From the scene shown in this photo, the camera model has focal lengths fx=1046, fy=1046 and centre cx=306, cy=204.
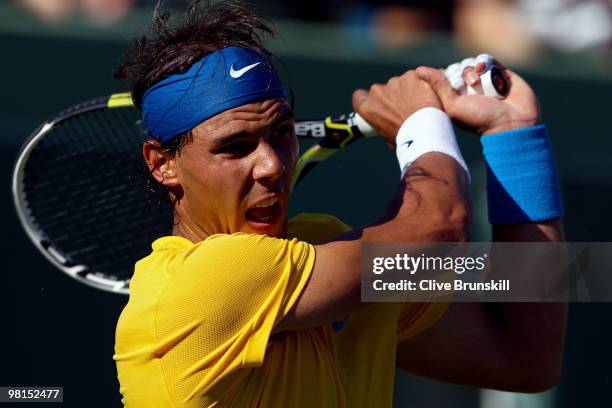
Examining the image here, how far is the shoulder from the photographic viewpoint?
252 centimetres

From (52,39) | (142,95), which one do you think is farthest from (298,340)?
(52,39)

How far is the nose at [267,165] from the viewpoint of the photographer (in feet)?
7.33

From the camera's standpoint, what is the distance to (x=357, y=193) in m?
4.65

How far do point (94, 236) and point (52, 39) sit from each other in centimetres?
161

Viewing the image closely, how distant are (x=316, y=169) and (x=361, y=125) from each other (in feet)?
5.94

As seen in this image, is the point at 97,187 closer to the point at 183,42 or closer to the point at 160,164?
the point at 160,164

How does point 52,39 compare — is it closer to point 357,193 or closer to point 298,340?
point 357,193

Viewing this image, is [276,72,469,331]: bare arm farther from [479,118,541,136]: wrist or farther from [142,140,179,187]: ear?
[142,140,179,187]: ear

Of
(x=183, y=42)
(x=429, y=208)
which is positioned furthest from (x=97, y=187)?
(x=429, y=208)

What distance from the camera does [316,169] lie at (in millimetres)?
4613

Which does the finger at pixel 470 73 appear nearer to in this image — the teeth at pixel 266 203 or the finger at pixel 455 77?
the finger at pixel 455 77

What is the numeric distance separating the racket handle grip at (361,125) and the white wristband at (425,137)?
38 cm

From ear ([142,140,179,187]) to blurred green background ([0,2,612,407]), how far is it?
73.1 inches

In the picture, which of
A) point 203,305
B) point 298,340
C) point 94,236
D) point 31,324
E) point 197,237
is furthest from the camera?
point 31,324
